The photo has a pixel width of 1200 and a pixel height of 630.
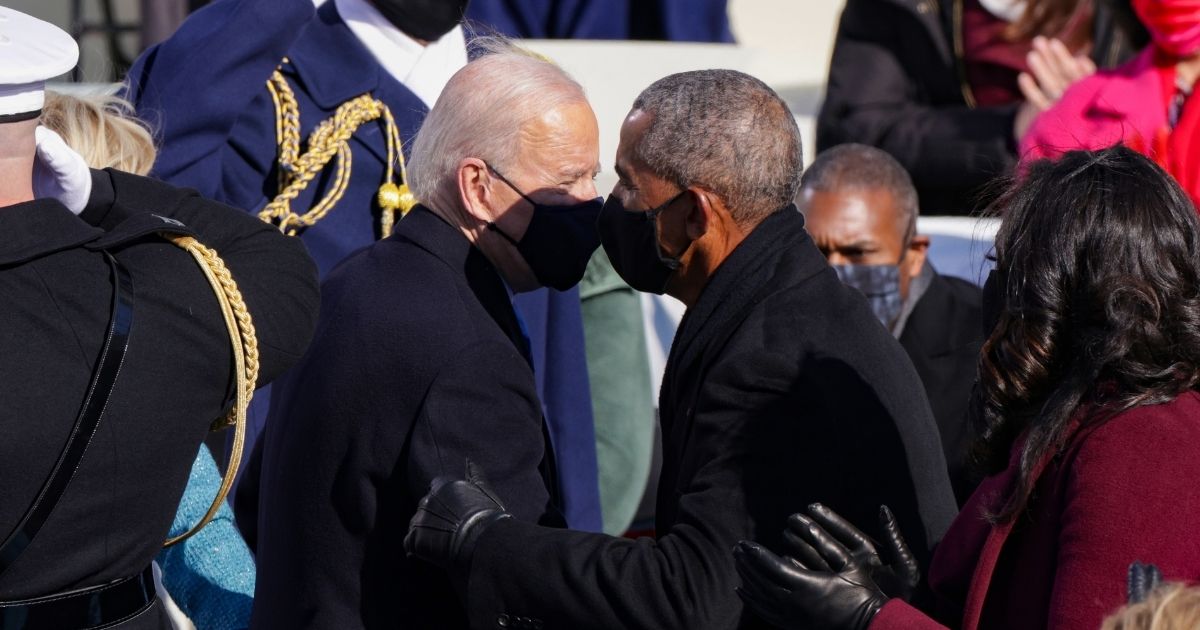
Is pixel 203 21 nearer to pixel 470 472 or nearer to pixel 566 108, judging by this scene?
pixel 566 108

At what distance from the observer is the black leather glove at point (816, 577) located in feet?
6.35

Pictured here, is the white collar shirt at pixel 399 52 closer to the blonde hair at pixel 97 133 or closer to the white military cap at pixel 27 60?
the blonde hair at pixel 97 133

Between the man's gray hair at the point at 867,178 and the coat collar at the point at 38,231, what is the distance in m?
2.41

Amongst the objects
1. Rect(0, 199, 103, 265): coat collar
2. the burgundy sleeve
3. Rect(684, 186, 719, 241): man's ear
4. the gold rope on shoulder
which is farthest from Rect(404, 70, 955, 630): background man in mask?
the gold rope on shoulder

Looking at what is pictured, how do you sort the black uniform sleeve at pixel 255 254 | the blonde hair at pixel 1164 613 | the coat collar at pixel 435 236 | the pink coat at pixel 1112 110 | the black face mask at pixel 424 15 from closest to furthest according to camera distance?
1. the blonde hair at pixel 1164 613
2. the black uniform sleeve at pixel 255 254
3. the coat collar at pixel 435 236
4. the black face mask at pixel 424 15
5. the pink coat at pixel 1112 110

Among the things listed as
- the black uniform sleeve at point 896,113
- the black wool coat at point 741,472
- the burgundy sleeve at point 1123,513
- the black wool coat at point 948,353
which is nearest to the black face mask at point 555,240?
the black wool coat at point 741,472

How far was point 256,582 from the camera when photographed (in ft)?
8.71

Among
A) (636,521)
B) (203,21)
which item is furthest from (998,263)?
(636,521)

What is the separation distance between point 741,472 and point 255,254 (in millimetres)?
756

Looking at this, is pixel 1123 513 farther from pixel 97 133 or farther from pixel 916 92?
pixel 916 92

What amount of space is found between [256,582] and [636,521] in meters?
1.99

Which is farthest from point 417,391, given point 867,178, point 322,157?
point 867,178

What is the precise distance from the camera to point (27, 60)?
193cm

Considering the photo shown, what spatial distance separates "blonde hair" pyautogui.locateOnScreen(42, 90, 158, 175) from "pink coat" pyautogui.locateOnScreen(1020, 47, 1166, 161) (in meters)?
1.96
